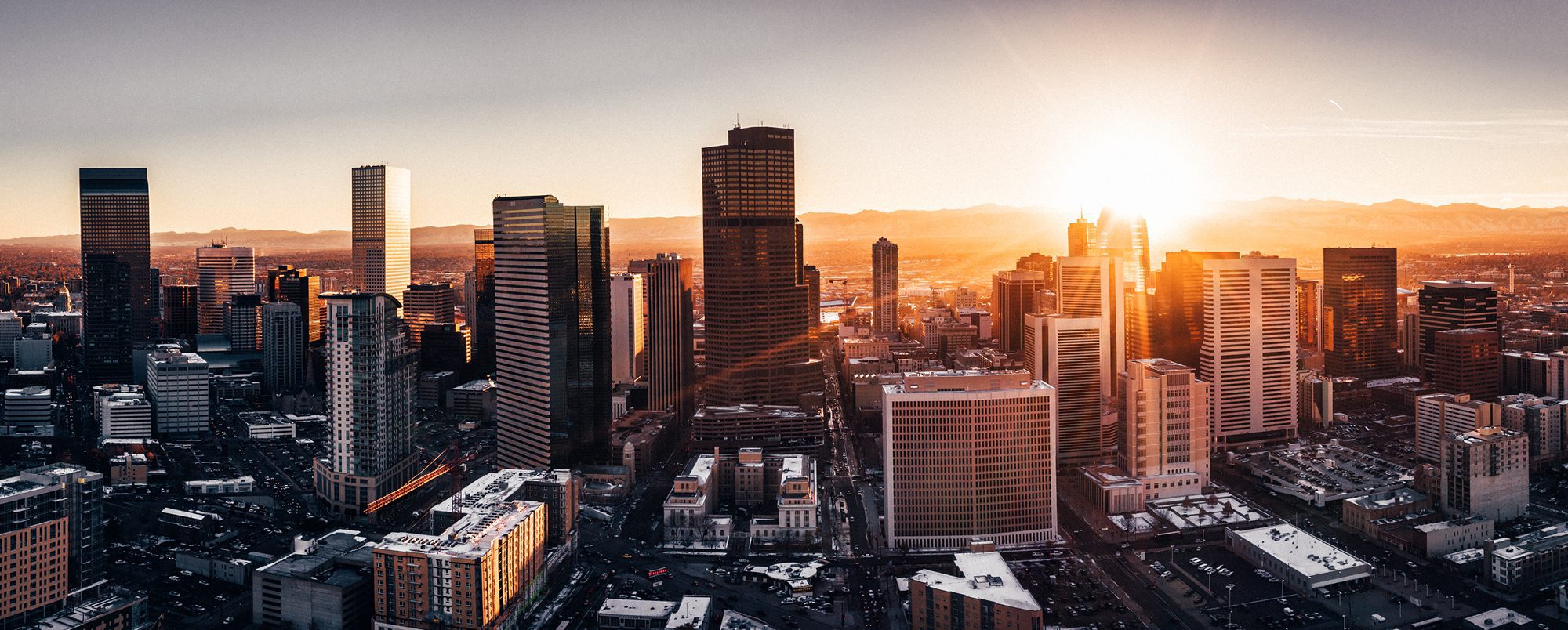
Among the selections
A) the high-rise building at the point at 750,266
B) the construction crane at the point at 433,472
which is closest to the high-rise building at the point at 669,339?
the high-rise building at the point at 750,266

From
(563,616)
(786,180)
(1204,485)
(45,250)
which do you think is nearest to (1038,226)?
(786,180)

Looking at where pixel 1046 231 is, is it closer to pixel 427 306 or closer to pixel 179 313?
pixel 427 306

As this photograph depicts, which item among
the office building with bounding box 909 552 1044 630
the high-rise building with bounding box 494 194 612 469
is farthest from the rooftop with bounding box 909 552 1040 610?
the high-rise building with bounding box 494 194 612 469

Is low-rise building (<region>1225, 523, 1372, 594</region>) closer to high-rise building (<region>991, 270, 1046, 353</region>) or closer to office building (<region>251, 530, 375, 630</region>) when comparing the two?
office building (<region>251, 530, 375, 630</region>)

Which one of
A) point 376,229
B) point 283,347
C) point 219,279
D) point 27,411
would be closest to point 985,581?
point 27,411

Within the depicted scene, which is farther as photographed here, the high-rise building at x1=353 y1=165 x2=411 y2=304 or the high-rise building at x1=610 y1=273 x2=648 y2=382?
the high-rise building at x1=353 y1=165 x2=411 y2=304
